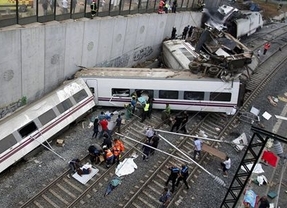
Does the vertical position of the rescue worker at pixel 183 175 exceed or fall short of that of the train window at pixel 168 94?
it falls short

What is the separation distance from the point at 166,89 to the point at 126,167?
20.2 ft

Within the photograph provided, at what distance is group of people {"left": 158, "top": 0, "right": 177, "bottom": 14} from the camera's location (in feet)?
96.9

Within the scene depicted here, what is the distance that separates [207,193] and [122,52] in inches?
526

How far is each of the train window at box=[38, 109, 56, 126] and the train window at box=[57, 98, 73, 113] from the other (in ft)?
1.81

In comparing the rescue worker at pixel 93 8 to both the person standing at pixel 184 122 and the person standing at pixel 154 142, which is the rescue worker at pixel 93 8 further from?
the person standing at pixel 154 142

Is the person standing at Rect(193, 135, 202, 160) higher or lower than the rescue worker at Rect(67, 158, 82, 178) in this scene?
higher

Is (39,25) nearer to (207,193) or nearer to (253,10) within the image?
(207,193)

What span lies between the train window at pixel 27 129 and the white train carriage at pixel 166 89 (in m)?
4.87

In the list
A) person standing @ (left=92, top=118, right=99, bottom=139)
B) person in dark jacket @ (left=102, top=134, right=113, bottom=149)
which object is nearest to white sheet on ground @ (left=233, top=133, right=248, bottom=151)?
person in dark jacket @ (left=102, top=134, right=113, bottom=149)

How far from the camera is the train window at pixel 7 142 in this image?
1574cm

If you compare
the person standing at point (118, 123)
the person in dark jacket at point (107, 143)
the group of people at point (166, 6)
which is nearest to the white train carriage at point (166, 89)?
the person standing at point (118, 123)

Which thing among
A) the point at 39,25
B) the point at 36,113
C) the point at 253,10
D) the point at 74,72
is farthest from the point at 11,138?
the point at 253,10

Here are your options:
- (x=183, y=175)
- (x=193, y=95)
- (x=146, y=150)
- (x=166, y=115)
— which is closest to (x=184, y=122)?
(x=166, y=115)

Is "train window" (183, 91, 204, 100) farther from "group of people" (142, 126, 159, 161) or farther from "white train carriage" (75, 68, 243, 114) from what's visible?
"group of people" (142, 126, 159, 161)
